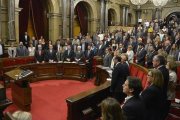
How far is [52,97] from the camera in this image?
535 centimetres

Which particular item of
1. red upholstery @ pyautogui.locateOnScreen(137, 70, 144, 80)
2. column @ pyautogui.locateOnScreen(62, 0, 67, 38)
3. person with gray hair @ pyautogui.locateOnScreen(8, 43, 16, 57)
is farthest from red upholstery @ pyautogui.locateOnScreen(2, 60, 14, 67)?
column @ pyautogui.locateOnScreen(62, 0, 67, 38)

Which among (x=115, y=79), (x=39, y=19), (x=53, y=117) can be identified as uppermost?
(x=39, y=19)

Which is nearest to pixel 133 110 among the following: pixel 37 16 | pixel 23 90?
pixel 23 90

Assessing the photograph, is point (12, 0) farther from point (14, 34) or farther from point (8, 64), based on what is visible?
point (8, 64)

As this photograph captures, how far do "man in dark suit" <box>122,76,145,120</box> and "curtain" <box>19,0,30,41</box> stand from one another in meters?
9.54

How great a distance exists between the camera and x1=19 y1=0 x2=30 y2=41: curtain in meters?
10.3

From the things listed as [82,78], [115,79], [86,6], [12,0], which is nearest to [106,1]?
[86,6]

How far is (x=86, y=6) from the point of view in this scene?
48.3 feet

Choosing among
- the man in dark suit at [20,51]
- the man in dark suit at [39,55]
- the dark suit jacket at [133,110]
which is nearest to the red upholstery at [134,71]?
the dark suit jacket at [133,110]

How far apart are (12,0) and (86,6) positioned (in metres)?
7.14

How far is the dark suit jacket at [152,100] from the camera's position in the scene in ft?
8.14

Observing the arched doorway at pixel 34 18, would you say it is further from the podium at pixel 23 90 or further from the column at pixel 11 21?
the podium at pixel 23 90

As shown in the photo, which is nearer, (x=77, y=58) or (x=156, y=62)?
(x=156, y=62)

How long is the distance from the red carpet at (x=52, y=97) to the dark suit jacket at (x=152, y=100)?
222 cm
